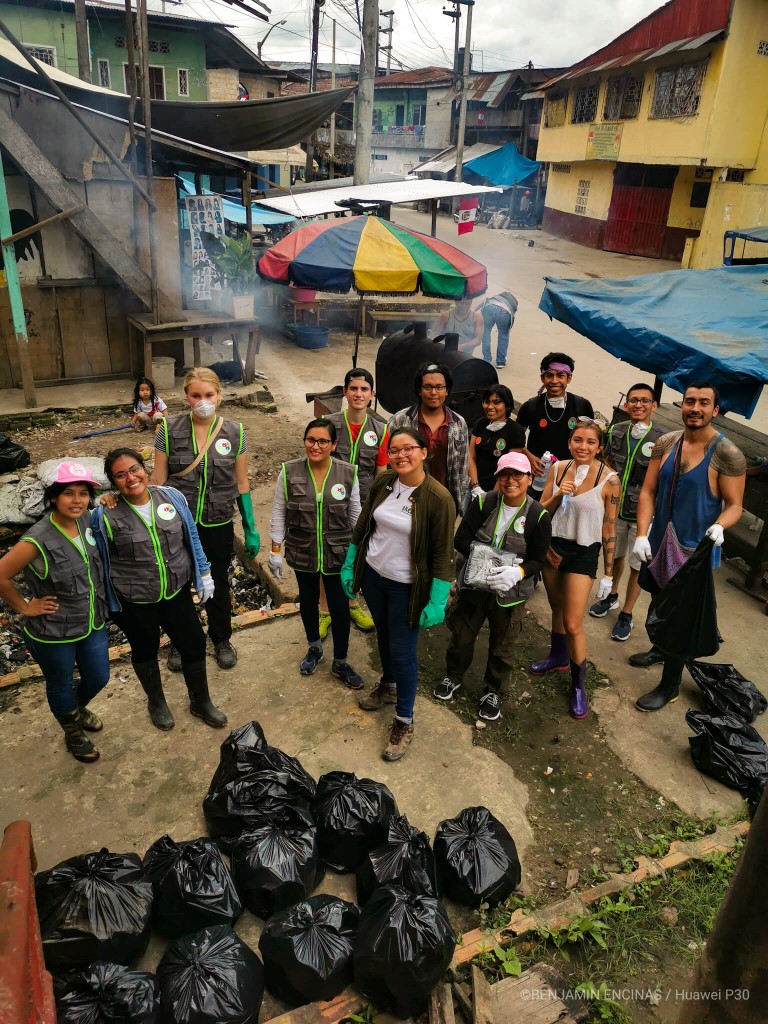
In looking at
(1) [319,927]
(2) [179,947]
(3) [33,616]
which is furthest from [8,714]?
(1) [319,927]

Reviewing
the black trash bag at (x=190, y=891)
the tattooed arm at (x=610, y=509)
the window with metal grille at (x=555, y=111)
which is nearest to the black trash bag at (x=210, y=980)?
the black trash bag at (x=190, y=891)

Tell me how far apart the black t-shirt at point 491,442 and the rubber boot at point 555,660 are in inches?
48.3

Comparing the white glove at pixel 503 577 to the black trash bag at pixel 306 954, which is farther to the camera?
the white glove at pixel 503 577

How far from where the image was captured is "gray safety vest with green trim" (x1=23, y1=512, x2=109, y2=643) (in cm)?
341

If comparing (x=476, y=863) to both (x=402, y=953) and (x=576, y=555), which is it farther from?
(x=576, y=555)

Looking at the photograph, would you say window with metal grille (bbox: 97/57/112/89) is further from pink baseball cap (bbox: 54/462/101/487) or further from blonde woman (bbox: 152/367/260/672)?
pink baseball cap (bbox: 54/462/101/487)

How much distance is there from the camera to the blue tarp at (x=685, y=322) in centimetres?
507

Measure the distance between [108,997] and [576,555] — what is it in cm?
326

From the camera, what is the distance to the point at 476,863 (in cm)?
321

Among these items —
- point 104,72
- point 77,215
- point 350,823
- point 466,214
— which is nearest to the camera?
point 350,823

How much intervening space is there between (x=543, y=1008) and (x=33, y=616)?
2.90m

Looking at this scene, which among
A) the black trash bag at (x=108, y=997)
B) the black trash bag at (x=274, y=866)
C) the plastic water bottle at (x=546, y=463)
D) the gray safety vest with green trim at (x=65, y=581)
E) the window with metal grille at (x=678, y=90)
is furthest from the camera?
the window with metal grille at (x=678, y=90)

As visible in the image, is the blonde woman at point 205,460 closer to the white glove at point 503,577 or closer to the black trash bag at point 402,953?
the white glove at point 503,577

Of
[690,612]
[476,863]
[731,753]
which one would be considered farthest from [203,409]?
[731,753]
